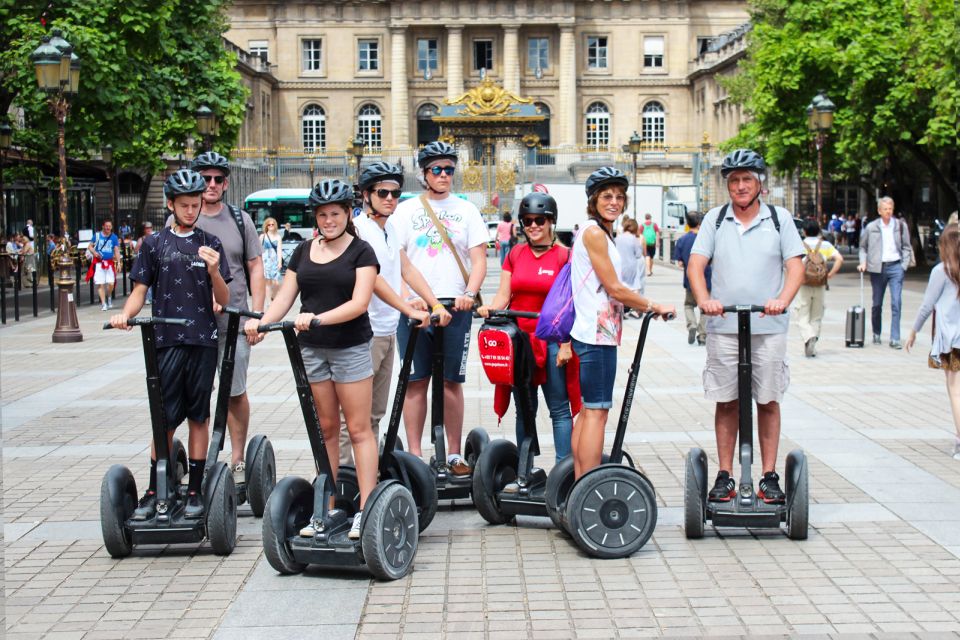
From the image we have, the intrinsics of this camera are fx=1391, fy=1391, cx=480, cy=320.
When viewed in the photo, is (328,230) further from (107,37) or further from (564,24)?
(564,24)


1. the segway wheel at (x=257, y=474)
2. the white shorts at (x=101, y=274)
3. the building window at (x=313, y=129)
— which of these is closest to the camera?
the segway wheel at (x=257, y=474)

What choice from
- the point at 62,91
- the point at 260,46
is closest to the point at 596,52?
the point at 260,46

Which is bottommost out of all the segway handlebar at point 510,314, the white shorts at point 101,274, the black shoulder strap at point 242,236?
the white shorts at point 101,274

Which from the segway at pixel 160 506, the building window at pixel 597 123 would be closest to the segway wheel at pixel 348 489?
the segway at pixel 160 506

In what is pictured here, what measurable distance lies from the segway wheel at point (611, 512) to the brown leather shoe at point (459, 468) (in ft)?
4.11

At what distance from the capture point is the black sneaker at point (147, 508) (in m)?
7.14

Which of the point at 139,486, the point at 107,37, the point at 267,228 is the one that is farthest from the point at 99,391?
the point at 107,37

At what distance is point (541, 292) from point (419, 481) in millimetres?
1318

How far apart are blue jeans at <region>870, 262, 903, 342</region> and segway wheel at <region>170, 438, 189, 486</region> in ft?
39.2

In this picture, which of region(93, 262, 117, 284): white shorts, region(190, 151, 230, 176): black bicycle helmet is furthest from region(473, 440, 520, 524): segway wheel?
region(93, 262, 117, 284): white shorts

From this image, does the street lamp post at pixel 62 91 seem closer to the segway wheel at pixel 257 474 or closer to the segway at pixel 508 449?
the segway wheel at pixel 257 474

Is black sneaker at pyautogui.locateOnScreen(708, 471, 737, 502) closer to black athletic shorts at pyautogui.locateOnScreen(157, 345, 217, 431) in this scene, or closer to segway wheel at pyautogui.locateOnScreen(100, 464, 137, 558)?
black athletic shorts at pyautogui.locateOnScreen(157, 345, 217, 431)

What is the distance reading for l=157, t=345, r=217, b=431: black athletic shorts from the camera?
23.9ft

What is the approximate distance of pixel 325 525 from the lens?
22.1 feet
